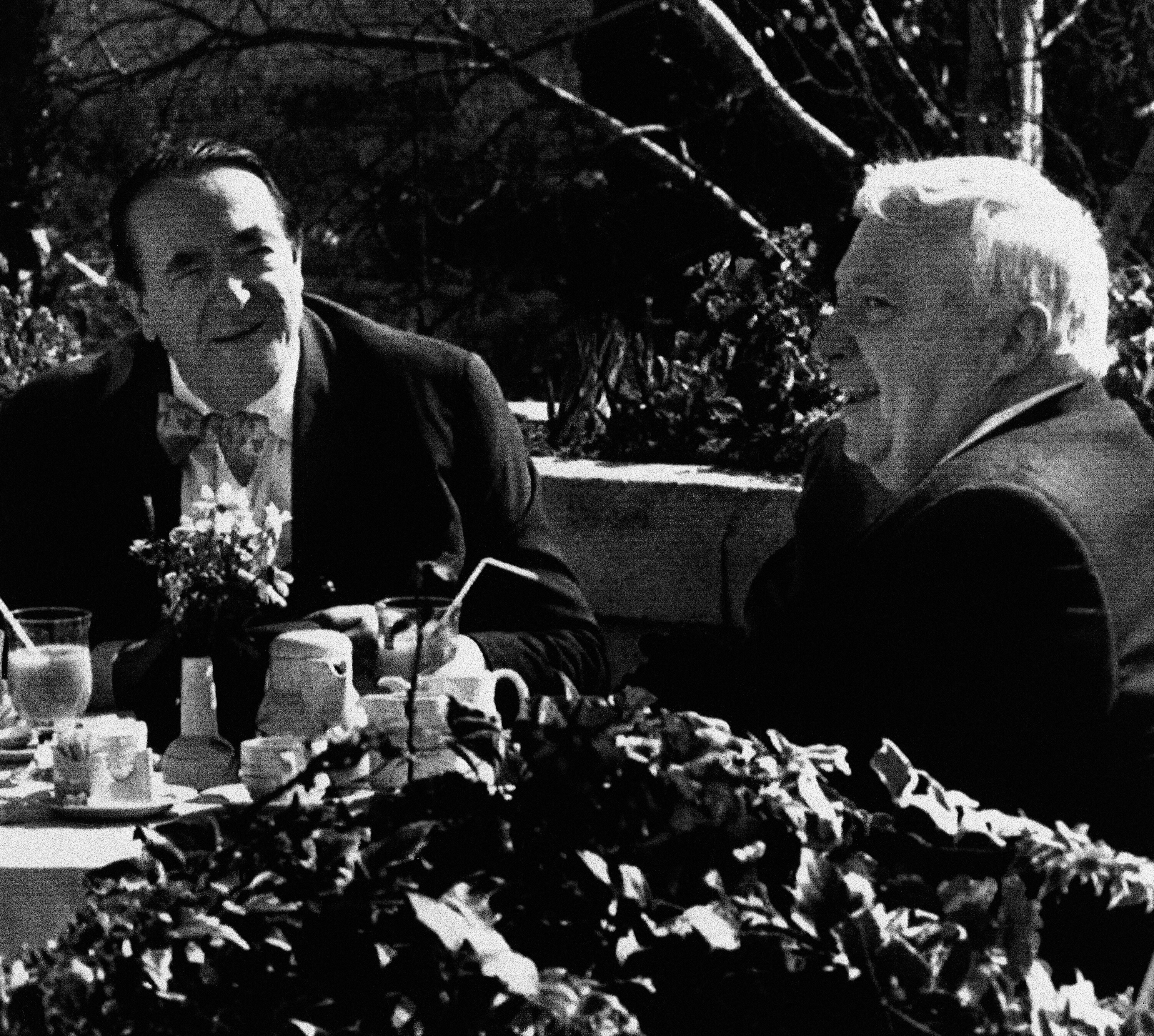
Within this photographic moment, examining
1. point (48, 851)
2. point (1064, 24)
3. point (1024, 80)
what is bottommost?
point (48, 851)

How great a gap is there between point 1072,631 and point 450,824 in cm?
127

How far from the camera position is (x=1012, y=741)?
2764mm

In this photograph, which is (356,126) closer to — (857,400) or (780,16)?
(780,16)

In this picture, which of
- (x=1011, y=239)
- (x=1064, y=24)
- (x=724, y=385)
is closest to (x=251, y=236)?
(x=1011, y=239)

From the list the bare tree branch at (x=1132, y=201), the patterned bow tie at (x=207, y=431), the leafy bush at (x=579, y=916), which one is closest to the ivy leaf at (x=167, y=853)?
the leafy bush at (x=579, y=916)

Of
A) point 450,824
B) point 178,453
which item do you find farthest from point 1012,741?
point 178,453

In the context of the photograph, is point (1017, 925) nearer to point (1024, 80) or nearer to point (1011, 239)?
point (1011, 239)

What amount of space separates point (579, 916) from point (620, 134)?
686 cm

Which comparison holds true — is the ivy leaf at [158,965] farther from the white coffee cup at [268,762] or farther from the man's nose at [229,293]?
the man's nose at [229,293]

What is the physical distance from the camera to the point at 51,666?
3207 millimetres

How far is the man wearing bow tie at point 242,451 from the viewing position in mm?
3873

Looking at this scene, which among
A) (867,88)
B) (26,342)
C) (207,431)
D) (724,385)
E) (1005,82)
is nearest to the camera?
(207,431)

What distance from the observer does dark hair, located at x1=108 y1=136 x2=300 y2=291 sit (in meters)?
3.87

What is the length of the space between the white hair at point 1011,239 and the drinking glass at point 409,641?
729 mm
